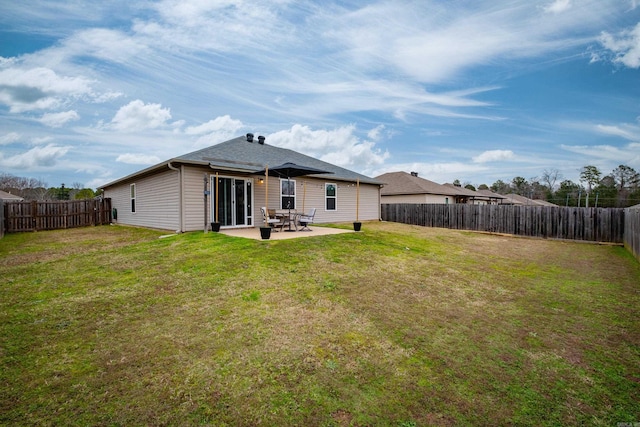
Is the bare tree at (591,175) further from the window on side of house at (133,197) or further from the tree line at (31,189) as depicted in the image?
the tree line at (31,189)

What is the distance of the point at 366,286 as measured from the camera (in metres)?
5.82

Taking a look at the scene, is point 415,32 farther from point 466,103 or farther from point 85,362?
point 85,362

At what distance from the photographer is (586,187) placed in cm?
4144

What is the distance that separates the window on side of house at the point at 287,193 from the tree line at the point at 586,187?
729 inches

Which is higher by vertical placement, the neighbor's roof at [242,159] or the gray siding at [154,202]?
the neighbor's roof at [242,159]

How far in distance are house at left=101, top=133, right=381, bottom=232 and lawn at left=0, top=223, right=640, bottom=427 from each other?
14.0 ft

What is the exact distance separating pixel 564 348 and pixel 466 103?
63.9ft

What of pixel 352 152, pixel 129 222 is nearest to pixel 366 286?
pixel 129 222

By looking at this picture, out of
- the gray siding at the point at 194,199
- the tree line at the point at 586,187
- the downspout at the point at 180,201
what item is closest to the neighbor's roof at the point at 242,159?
the downspout at the point at 180,201

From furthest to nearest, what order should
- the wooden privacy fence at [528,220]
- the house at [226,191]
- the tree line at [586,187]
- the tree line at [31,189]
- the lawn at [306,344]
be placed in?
the tree line at [31,189], the tree line at [586,187], the wooden privacy fence at [528,220], the house at [226,191], the lawn at [306,344]

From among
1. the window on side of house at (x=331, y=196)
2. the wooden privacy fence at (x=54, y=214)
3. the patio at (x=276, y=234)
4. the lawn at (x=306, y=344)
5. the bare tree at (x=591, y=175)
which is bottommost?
the lawn at (x=306, y=344)

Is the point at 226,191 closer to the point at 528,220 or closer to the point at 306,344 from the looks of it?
the point at 306,344

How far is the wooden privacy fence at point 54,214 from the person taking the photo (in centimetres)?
1404

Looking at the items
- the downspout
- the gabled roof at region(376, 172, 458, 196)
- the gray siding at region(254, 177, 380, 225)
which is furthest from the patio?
the gabled roof at region(376, 172, 458, 196)
